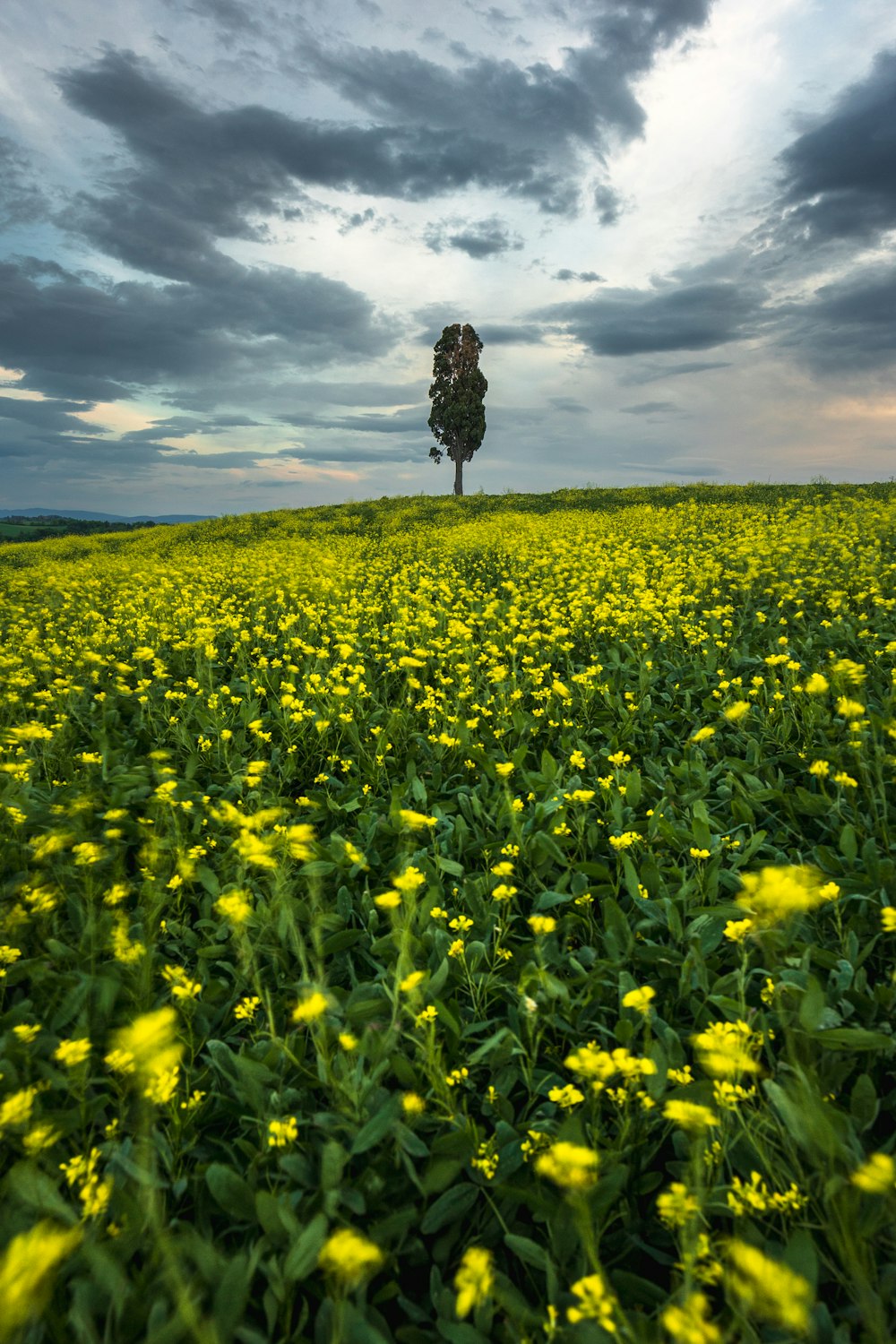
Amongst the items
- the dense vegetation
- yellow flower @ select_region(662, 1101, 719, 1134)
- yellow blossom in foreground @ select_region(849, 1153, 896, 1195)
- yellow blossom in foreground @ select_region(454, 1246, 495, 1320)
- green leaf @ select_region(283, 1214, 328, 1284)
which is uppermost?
the dense vegetation

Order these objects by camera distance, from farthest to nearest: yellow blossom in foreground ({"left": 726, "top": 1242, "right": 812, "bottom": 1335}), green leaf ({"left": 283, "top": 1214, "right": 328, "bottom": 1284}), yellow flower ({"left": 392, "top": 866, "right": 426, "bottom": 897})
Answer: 1. yellow flower ({"left": 392, "top": 866, "right": 426, "bottom": 897})
2. green leaf ({"left": 283, "top": 1214, "right": 328, "bottom": 1284})
3. yellow blossom in foreground ({"left": 726, "top": 1242, "right": 812, "bottom": 1335})

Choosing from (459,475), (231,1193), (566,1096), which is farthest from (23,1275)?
(459,475)

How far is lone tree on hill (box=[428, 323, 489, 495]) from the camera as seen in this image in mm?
37750

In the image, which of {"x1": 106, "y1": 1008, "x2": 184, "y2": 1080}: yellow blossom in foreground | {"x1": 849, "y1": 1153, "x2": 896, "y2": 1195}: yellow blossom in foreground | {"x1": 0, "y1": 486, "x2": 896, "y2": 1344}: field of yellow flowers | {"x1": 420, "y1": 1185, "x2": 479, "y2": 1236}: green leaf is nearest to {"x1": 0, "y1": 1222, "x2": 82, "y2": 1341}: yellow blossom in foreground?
{"x1": 0, "y1": 486, "x2": 896, "y2": 1344}: field of yellow flowers

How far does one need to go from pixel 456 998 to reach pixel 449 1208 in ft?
2.82

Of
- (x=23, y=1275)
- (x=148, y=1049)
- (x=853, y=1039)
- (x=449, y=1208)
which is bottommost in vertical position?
(x=449, y=1208)

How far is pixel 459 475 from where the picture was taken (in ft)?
128

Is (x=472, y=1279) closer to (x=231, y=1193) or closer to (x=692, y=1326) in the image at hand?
(x=692, y=1326)

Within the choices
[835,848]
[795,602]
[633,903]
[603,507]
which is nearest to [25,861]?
[633,903]

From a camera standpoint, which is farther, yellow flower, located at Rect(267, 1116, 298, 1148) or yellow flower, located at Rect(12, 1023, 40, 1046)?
yellow flower, located at Rect(12, 1023, 40, 1046)

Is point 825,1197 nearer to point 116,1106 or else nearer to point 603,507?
point 116,1106

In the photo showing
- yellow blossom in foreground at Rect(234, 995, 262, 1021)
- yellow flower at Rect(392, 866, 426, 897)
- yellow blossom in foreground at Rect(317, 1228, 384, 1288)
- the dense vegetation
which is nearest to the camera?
yellow blossom in foreground at Rect(317, 1228, 384, 1288)

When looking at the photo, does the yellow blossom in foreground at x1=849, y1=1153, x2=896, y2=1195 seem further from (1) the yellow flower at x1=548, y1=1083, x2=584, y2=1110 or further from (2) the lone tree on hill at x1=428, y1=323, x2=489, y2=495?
(2) the lone tree on hill at x1=428, y1=323, x2=489, y2=495

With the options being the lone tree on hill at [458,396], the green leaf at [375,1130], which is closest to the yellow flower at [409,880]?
the green leaf at [375,1130]
